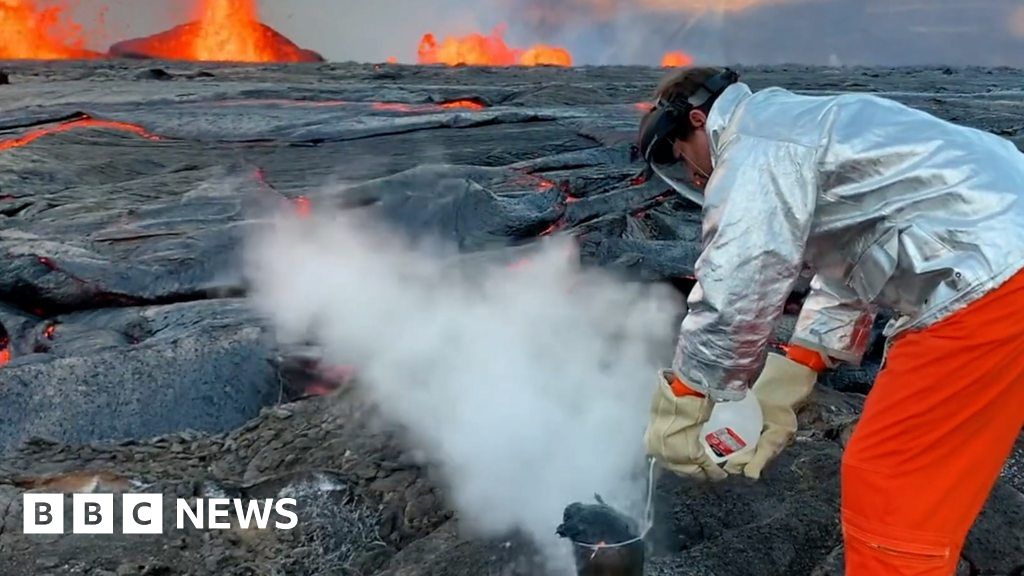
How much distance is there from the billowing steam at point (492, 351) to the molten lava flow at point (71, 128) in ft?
11.6

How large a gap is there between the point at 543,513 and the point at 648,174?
17.3 feet

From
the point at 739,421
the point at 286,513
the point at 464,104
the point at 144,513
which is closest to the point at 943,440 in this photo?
the point at 739,421

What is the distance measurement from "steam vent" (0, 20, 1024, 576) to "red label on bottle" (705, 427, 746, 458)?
0.20m

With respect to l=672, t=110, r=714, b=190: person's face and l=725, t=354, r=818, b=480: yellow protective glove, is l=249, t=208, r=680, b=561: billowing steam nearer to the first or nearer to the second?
l=725, t=354, r=818, b=480: yellow protective glove

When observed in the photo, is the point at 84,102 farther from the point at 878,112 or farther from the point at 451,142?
the point at 878,112

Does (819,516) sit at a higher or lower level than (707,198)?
lower

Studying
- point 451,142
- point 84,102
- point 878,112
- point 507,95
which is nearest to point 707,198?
point 878,112

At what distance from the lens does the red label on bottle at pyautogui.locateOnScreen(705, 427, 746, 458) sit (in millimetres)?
2301

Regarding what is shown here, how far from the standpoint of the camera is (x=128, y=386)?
3516 millimetres

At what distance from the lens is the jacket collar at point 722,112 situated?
6.00 feet

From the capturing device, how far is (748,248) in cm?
173

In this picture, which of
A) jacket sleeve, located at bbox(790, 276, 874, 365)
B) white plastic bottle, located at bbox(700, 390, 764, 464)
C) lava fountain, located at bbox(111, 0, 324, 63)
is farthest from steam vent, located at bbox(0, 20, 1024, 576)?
lava fountain, located at bbox(111, 0, 324, 63)

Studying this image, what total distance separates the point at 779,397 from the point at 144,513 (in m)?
1.93

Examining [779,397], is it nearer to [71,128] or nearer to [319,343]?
[319,343]
